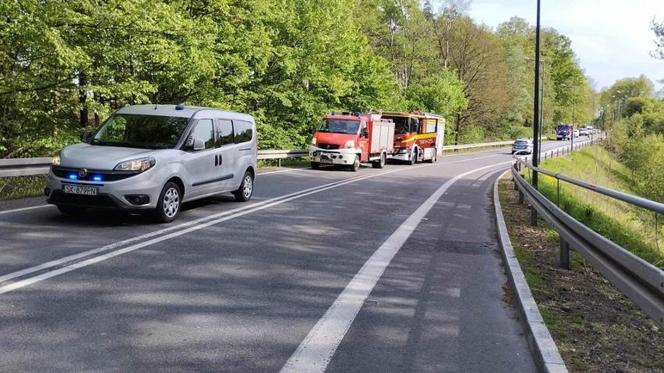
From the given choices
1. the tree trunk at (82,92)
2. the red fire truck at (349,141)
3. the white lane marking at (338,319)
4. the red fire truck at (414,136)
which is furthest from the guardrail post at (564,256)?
the red fire truck at (414,136)

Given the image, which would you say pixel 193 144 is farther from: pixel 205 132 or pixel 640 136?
pixel 640 136

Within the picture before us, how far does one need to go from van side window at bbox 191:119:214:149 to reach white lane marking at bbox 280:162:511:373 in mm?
3883

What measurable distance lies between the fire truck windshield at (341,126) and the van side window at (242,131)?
45.9 feet

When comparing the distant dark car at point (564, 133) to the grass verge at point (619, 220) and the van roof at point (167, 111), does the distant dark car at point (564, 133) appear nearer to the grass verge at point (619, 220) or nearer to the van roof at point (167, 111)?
the grass verge at point (619, 220)

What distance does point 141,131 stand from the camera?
9.84 metres

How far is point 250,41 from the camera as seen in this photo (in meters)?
22.8

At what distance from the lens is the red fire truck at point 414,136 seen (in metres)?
34.7

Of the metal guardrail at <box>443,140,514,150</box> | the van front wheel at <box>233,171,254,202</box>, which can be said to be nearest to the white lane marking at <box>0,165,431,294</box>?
the van front wheel at <box>233,171,254,202</box>

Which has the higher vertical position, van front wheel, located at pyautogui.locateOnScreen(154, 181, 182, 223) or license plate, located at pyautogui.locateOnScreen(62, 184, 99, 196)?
license plate, located at pyautogui.locateOnScreen(62, 184, 99, 196)

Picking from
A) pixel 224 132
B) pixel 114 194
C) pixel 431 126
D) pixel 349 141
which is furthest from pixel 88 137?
pixel 431 126

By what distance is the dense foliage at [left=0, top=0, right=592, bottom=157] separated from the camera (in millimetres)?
14406

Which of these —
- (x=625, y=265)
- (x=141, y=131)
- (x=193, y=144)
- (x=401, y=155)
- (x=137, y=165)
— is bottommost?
(x=625, y=265)

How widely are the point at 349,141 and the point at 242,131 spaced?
1350 cm

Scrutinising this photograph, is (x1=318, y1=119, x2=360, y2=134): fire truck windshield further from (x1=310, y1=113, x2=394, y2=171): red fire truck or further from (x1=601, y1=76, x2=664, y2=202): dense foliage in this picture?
(x1=601, y1=76, x2=664, y2=202): dense foliage
